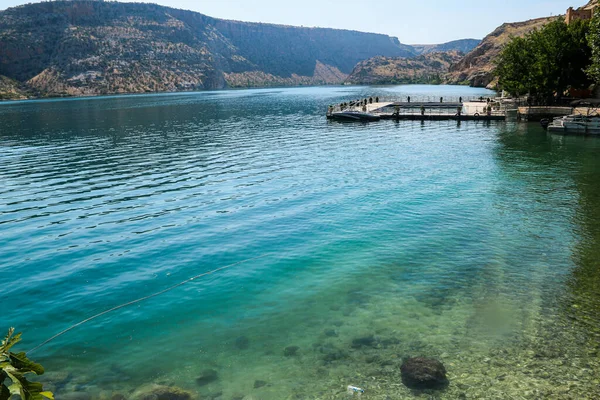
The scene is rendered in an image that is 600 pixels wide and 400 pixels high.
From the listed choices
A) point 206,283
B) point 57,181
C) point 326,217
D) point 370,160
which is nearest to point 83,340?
point 206,283

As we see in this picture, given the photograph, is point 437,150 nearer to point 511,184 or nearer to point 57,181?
point 511,184

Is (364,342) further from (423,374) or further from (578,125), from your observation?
(578,125)

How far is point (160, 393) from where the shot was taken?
1043cm

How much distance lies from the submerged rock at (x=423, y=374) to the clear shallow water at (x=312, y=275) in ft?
0.97

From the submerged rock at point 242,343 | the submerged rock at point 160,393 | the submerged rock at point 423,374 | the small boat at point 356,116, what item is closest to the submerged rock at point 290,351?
the submerged rock at point 242,343

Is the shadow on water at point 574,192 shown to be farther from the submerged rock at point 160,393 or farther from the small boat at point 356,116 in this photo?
the small boat at point 356,116

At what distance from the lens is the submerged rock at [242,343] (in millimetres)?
12391

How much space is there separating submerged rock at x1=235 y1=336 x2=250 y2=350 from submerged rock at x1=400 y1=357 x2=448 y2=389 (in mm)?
4429

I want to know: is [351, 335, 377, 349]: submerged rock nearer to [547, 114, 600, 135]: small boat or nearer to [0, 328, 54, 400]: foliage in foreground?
[0, 328, 54, 400]: foliage in foreground

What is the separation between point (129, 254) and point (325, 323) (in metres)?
10.3

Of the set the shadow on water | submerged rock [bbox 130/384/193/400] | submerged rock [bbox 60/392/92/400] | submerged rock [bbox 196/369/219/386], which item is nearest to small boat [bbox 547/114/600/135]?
the shadow on water

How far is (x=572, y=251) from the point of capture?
17906 millimetres

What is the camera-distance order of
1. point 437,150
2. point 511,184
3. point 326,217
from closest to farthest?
point 326,217 → point 511,184 → point 437,150

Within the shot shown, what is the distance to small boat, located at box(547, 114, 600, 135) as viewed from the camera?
168ft
